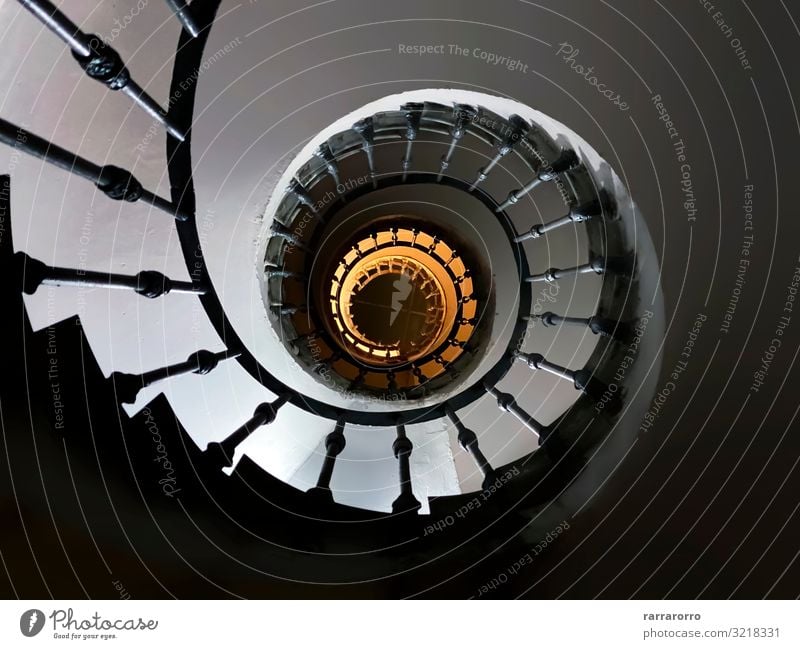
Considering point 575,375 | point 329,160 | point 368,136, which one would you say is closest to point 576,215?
point 575,375

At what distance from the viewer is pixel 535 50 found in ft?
5.47

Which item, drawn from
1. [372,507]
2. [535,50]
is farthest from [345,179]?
[372,507]

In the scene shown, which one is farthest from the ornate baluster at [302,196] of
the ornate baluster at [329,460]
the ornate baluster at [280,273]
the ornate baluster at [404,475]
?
the ornate baluster at [404,475]

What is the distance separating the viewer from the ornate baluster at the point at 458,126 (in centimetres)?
209

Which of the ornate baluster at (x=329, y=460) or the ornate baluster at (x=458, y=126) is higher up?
the ornate baluster at (x=458, y=126)

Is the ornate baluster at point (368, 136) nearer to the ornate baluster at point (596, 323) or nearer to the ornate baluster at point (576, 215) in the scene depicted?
the ornate baluster at point (576, 215)

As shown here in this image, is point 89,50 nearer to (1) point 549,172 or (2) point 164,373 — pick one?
(2) point 164,373

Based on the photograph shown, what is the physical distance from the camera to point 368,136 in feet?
7.73

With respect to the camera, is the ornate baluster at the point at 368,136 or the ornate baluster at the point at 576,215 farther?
the ornate baluster at the point at 368,136

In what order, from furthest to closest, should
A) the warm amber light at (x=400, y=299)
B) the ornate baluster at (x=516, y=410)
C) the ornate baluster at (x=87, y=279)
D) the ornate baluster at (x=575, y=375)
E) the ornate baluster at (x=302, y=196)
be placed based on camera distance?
1. the warm amber light at (x=400, y=299)
2. the ornate baluster at (x=302, y=196)
3. the ornate baluster at (x=516, y=410)
4. the ornate baluster at (x=575, y=375)
5. the ornate baluster at (x=87, y=279)

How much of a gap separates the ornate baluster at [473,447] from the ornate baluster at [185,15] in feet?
6.34

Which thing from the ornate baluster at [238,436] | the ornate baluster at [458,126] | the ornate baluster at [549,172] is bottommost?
the ornate baluster at [238,436]
